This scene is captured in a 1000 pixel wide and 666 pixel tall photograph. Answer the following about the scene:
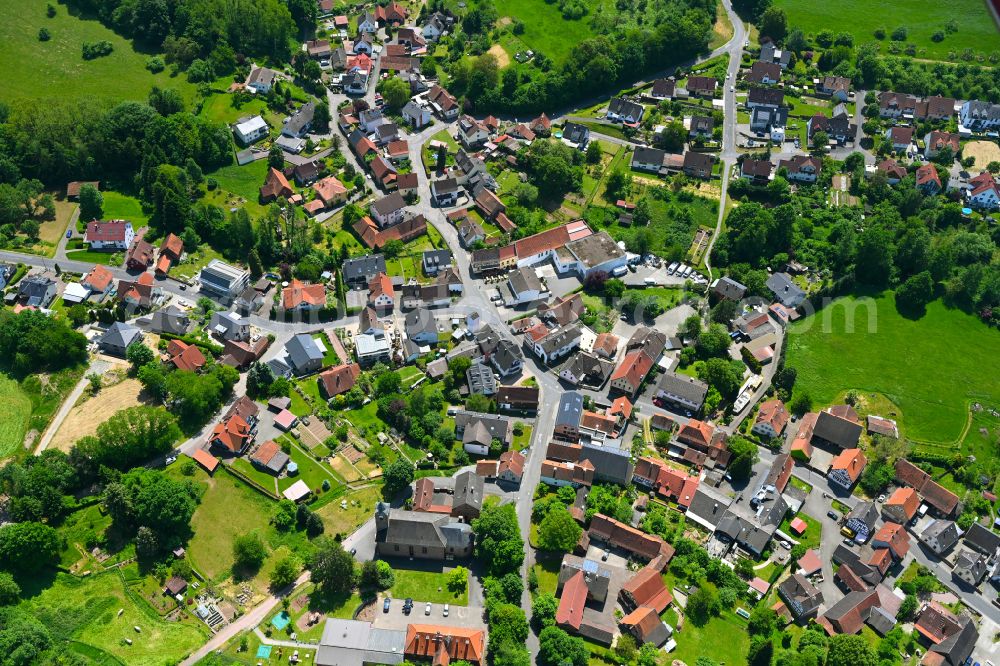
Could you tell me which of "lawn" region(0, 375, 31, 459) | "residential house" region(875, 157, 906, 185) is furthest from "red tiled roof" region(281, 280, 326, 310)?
"residential house" region(875, 157, 906, 185)

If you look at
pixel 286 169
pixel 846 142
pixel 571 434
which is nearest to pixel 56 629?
pixel 571 434

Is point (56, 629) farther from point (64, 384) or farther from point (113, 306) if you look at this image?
point (113, 306)

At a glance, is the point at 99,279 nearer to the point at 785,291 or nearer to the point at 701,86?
the point at 785,291

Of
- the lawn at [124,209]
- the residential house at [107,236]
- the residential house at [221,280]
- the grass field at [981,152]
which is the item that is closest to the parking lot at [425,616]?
the residential house at [221,280]

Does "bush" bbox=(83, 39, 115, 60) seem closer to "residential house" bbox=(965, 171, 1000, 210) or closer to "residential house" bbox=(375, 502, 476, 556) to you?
"residential house" bbox=(375, 502, 476, 556)

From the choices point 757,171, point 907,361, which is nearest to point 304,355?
point 907,361

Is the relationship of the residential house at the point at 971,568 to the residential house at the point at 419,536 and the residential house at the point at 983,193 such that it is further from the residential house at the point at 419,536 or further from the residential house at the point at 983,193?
the residential house at the point at 983,193
